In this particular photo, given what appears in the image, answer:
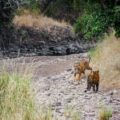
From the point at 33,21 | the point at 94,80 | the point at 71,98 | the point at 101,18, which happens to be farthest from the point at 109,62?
the point at 33,21

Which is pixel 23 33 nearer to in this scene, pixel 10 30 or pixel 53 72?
pixel 10 30

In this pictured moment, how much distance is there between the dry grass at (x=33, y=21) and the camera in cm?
3014

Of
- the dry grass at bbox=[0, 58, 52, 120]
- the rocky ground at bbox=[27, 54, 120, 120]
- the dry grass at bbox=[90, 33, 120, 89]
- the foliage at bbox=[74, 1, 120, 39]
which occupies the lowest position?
the rocky ground at bbox=[27, 54, 120, 120]

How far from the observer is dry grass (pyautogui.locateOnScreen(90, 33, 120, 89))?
12.7 m

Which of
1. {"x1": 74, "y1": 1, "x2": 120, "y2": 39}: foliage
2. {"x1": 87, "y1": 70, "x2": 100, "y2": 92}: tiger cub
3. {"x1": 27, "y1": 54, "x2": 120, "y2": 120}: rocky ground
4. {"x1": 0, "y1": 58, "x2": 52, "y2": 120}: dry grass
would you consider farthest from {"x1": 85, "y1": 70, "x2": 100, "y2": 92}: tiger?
{"x1": 0, "y1": 58, "x2": 52, "y2": 120}: dry grass

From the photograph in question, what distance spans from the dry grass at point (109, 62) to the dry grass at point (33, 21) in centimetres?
1287

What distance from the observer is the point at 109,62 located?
1409cm

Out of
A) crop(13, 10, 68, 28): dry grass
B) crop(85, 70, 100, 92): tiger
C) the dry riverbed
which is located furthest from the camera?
crop(13, 10, 68, 28): dry grass

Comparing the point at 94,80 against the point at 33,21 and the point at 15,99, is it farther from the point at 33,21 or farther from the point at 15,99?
the point at 33,21

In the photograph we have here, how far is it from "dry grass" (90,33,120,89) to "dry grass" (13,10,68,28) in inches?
507

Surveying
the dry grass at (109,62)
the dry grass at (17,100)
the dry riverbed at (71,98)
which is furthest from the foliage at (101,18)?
the dry grass at (17,100)

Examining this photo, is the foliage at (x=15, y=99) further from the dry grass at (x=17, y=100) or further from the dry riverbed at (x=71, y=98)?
the dry riverbed at (x=71, y=98)

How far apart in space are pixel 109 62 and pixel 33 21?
17.6 metres

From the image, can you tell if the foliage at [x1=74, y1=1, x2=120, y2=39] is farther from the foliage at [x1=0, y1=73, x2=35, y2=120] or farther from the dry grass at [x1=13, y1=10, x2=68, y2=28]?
the dry grass at [x1=13, y1=10, x2=68, y2=28]
